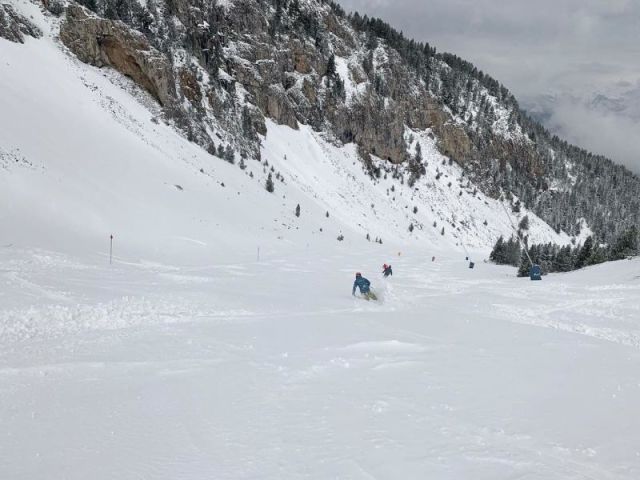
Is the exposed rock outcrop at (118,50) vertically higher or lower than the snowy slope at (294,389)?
higher

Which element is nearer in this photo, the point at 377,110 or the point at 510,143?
the point at 377,110

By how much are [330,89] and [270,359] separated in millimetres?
102255

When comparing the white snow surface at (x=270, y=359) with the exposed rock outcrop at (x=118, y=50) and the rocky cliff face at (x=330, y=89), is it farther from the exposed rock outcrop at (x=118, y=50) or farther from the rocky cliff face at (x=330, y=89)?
the rocky cliff face at (x=330, y=89)

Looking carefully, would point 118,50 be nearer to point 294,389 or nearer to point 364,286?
point 364,286

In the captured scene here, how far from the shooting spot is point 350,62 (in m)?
114

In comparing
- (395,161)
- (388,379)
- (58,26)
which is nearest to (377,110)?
(395,161)

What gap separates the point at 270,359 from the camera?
8773mm

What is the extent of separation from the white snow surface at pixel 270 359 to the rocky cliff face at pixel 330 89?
29515 mm

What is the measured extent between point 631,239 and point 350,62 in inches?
3299

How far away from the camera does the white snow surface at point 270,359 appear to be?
5262mm

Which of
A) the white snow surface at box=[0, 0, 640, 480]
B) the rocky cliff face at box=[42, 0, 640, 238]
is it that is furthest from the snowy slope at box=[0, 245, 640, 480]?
the rocky cliff face at box=[42, 0, 640, 238]

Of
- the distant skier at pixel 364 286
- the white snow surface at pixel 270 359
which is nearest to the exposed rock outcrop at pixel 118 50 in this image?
the white snow surface at pixel 270 359

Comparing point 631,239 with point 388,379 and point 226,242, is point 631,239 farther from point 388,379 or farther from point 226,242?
point 388,379

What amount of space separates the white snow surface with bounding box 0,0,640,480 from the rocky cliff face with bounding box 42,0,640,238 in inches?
1162
